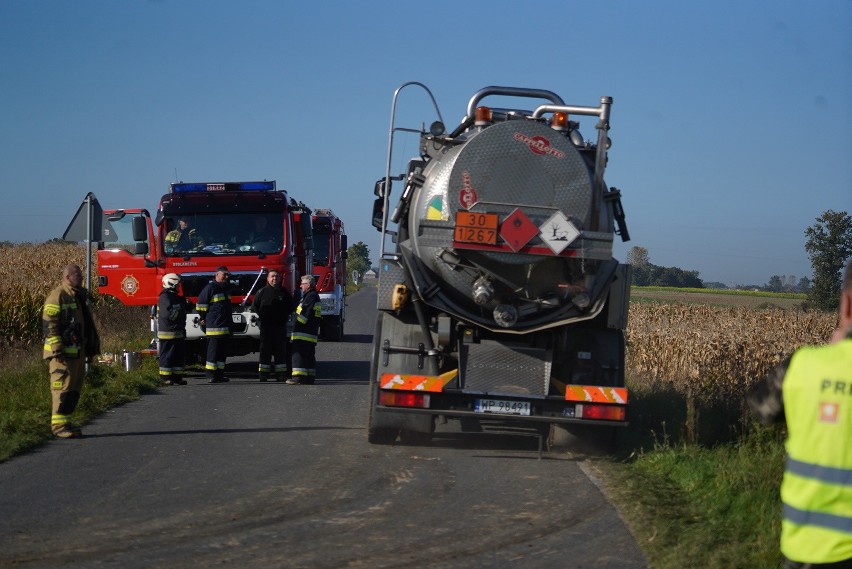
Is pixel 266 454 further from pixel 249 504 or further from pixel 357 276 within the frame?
pixel 357 276

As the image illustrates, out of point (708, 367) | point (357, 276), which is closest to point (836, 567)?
point (708, 367)

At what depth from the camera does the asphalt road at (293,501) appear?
20.8 feet

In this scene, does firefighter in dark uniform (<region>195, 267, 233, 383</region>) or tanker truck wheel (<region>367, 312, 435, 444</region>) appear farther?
firefighter in dark uniform (<region>195, 267, 233, 383</region>)

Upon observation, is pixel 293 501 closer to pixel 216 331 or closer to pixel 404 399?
pixel 404 399

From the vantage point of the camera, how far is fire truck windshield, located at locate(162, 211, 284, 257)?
1681 cm

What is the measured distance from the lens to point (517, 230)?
30.7ft

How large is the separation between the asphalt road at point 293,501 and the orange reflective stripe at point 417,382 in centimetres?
69

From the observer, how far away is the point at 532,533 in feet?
23.0

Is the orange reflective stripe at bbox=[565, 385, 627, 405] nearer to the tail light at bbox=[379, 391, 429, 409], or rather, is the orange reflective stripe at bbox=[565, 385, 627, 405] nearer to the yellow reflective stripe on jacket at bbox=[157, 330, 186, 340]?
the tail light at bbox=[379, 391, 429, 409]

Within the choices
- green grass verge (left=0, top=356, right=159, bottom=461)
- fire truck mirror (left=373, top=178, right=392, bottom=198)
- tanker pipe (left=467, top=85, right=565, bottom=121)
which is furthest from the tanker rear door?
tanker pipe (left=467, top=85, right=565, bottom=121)

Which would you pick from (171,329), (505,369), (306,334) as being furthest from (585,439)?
(171,329)

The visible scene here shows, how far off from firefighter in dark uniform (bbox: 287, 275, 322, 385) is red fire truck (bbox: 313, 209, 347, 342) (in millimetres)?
7444

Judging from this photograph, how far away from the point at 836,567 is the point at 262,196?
566 inches

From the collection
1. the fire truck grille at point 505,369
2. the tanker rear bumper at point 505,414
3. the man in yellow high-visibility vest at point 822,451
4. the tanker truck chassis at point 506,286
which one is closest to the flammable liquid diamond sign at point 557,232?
the tanker truck chassis at point 506,286
